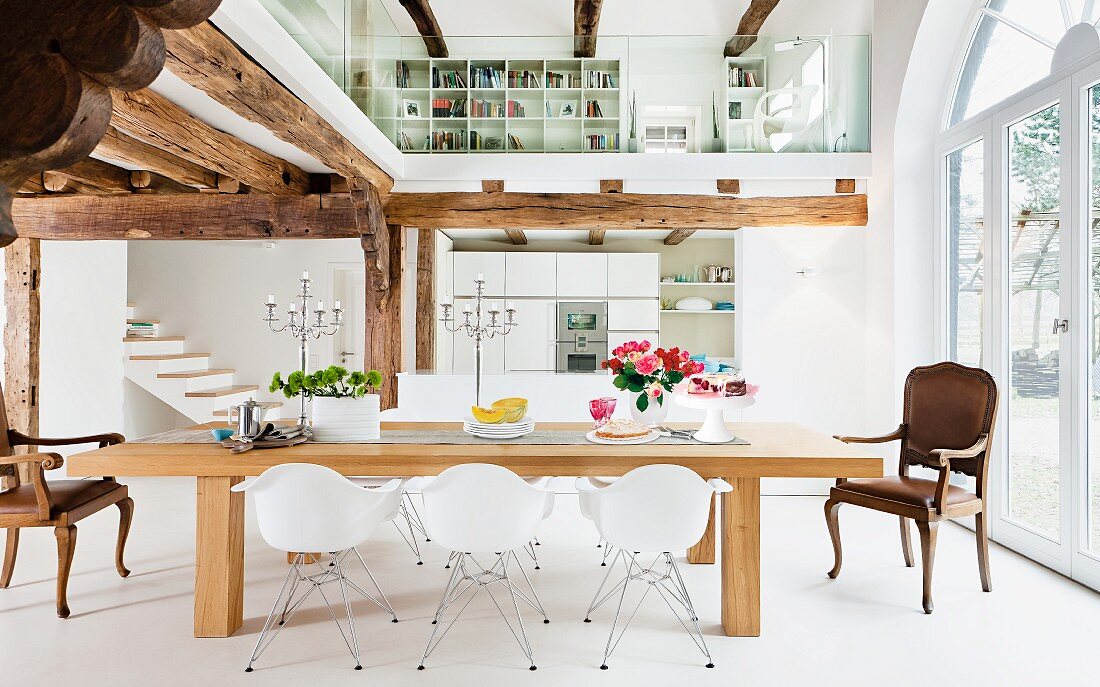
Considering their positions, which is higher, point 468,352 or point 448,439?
point 468,352

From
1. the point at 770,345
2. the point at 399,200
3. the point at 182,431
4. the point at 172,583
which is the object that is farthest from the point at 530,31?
the point at 172,583

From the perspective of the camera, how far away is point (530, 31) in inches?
268

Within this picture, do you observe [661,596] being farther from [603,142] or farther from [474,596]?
[603,142]

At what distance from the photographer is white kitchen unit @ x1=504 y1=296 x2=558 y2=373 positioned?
755 centimetres

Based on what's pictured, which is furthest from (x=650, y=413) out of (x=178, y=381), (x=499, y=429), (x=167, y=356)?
(x=167, y=356)

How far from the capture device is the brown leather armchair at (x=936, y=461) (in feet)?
9.83

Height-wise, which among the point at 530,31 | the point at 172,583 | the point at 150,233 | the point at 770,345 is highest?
the point at 530,31

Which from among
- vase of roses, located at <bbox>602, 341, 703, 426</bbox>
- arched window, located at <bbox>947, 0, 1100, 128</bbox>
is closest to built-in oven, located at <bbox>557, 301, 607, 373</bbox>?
arched window, located at <bbox>947, 0, 1100, 128</bbox>

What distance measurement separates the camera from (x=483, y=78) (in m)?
5.43

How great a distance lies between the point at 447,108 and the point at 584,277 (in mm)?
2728

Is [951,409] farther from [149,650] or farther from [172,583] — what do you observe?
[172,583]

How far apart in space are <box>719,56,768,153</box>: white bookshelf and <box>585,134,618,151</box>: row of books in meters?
0.87

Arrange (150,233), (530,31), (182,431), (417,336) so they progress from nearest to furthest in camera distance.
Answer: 1. (182,431)
2. (150,233)
3. (417,336)
4. (530,31)

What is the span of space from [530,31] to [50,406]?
5.45 metres
